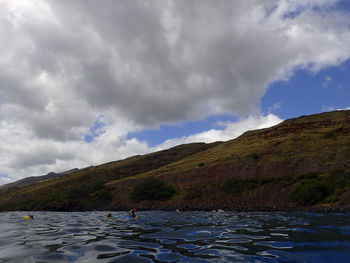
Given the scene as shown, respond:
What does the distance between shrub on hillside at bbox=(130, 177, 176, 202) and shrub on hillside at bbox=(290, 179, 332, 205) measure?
109 ft

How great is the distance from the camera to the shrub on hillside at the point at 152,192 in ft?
220

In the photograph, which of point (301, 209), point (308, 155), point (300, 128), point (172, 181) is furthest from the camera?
point (300, 128)

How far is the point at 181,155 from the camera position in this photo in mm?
158500

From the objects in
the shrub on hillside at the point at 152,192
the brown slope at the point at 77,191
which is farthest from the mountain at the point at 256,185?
the brown slope at the point at 77,191

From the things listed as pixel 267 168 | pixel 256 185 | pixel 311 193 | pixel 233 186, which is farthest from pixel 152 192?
pixel 311 193

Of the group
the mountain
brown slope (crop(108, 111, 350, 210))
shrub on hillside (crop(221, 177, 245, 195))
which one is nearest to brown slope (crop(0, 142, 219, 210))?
the mountain

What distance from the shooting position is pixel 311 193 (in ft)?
134

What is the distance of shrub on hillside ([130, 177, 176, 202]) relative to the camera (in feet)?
220

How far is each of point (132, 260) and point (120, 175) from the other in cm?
12086

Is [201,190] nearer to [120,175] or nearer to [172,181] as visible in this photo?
[172,181]

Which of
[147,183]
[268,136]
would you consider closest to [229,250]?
[147,183]

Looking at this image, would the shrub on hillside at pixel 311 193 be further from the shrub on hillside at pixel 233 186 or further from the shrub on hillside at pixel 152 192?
the shrub on hillside at pixel 152 192

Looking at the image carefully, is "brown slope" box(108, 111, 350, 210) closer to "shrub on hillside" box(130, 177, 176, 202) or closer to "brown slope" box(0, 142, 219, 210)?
"shrub on hillside" box(130, 177, 176, 202)

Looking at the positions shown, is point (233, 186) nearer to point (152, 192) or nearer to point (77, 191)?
point (152, 192)
